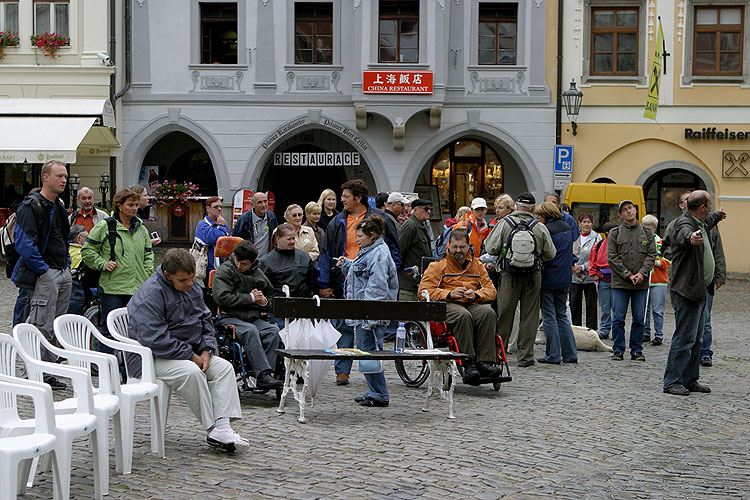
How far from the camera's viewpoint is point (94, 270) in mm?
10023

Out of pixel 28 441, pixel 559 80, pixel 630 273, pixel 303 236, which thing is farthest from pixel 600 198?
pixel 28 441

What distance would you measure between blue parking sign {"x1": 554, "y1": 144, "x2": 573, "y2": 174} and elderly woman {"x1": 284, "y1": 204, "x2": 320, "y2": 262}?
14731 millimetres

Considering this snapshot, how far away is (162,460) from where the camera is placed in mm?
6855

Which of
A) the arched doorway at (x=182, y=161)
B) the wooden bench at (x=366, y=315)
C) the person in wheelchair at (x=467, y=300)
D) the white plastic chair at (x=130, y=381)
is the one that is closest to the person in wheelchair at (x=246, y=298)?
the wooden bench at (x=366, y=315)

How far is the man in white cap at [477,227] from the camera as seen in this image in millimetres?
13086

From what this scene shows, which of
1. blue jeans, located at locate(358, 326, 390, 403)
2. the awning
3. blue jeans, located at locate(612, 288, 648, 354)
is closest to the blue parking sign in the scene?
the awning

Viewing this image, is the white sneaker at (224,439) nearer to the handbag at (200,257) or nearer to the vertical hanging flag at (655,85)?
the handbag at (200,257)

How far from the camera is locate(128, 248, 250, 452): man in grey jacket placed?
6.99 metres

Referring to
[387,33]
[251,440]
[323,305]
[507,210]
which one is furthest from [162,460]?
[387,33]

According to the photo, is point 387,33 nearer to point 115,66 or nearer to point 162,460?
point 115,66

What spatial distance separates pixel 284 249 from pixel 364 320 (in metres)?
1.37

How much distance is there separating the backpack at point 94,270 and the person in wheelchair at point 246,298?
1.14m

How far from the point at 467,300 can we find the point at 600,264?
14.8 feet

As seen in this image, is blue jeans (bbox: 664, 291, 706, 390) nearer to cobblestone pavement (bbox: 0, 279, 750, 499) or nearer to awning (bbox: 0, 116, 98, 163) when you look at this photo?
cobblestone pavement (bbox: 0, 279, 750, 499)
